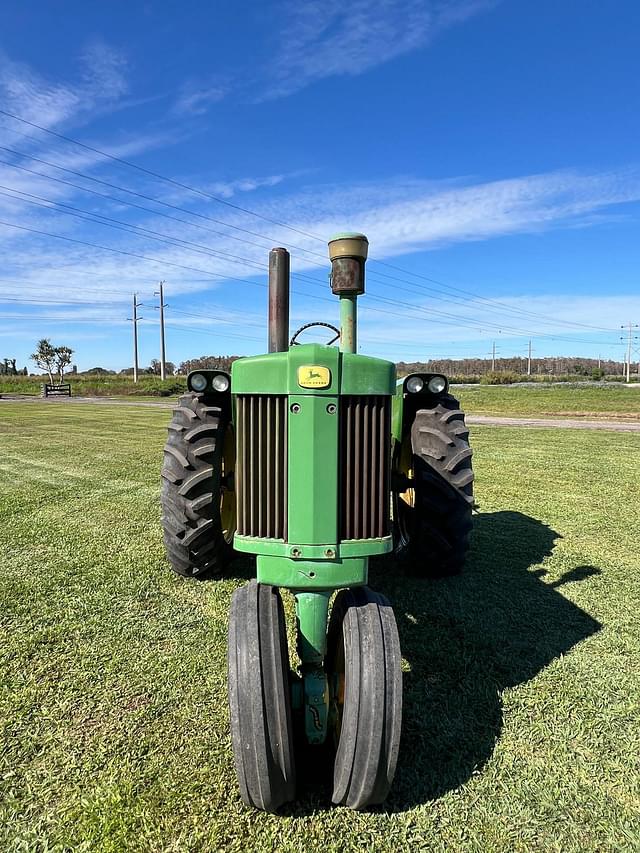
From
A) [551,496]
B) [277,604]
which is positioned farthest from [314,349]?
[551,496]

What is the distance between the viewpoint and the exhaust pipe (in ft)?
9.55

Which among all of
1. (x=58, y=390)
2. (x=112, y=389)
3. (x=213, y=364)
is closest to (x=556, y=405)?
(x=213, y=364)

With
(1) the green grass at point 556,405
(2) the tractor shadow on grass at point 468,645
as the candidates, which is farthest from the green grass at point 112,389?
(2) the tractor shadow on grass at point 468,645

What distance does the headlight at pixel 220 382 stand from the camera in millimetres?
3312

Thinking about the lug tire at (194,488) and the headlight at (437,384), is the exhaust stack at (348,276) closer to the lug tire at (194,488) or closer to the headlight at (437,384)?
the headlight at (437,384)

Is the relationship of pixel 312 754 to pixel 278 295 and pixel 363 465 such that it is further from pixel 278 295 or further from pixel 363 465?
pixel 278 295

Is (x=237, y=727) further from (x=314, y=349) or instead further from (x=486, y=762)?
(x=314, y=349)

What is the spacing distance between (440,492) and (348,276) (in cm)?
157

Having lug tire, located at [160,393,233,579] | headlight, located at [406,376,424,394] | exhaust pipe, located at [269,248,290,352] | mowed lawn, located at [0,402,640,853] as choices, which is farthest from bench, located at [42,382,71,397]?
exhaust pipe, located at [269,248,290,352]

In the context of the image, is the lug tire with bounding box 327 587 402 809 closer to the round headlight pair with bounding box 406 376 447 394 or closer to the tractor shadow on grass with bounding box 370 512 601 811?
the tractor shadow on grass with bounding box 370 512 601 811

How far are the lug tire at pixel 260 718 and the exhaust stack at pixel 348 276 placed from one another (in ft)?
4.84

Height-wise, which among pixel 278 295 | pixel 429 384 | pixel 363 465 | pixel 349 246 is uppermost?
pixel 349 246

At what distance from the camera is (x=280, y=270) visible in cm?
292

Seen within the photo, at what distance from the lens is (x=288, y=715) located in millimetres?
1941
